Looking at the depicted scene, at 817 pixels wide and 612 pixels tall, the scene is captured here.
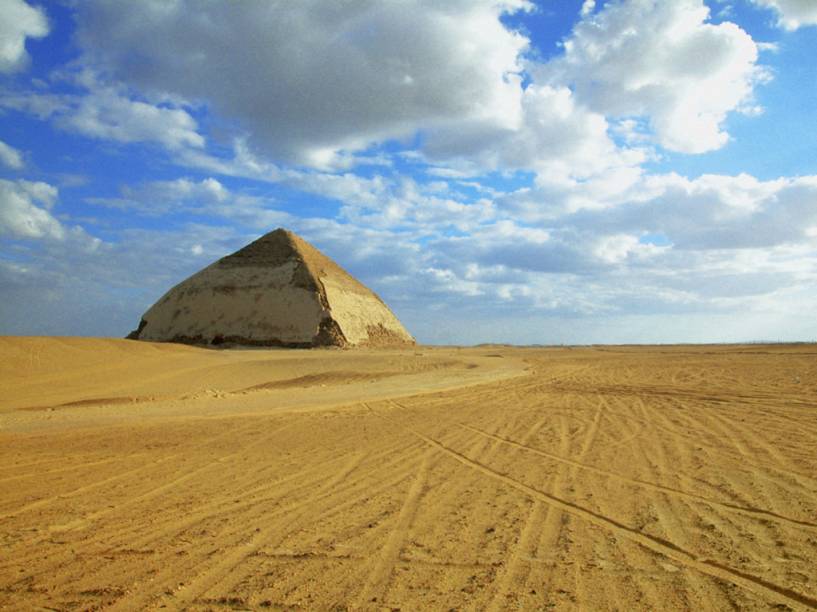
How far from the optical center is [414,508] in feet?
16.2

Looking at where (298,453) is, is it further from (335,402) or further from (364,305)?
(364,305)

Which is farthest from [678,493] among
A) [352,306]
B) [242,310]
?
[352,306]

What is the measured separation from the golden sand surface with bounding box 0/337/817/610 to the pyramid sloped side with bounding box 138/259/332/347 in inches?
1231

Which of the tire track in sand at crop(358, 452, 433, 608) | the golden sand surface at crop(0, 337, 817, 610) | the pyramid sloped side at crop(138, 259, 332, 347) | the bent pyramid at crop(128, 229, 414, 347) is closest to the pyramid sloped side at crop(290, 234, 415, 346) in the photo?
the bent pyramid at crop(128, 229, 414, 347)

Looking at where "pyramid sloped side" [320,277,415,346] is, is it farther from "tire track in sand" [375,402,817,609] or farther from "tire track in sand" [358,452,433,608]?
"tire track in sand" [375,402,817,609]

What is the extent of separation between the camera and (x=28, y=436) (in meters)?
9.06

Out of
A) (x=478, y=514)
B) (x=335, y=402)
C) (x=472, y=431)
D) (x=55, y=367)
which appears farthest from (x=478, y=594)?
(x=55, y=367)

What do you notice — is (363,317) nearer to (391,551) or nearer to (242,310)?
(242,310)

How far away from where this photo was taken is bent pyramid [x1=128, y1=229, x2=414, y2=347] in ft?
141

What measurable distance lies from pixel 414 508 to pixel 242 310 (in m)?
42.6

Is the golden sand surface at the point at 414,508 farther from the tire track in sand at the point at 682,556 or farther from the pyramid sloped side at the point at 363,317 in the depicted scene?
the pyramid sloped side at the point at 363,317

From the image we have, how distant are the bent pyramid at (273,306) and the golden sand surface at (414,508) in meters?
31.6

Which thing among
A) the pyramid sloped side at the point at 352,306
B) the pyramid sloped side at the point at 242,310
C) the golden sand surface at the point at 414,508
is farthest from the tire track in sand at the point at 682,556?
the pyramid sloped side at the point at 352,306

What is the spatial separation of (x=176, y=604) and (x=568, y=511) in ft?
10.2
